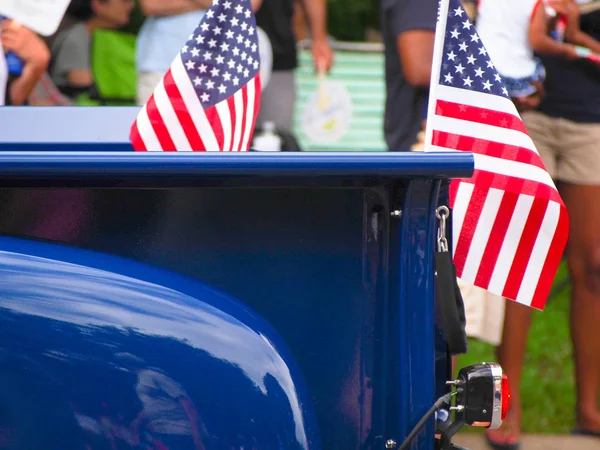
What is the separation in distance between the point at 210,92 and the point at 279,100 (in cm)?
250

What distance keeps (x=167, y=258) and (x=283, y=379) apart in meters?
0.34

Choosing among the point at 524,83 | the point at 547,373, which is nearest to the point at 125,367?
the point at 524,83

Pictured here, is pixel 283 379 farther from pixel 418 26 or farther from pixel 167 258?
pixel 418 26

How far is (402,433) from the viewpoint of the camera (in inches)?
66.0

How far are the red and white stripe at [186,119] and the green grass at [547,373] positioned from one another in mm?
2168

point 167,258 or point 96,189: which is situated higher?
point 96,189

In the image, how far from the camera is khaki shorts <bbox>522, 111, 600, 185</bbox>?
3.75 meters

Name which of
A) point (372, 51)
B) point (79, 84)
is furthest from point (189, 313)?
point (372, 51)

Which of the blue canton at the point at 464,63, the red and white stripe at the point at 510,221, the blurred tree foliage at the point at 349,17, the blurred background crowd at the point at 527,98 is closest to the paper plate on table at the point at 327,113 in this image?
the blurred background crowd at the point at 527,98

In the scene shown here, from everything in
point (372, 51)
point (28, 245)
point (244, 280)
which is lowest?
point (372, 51)

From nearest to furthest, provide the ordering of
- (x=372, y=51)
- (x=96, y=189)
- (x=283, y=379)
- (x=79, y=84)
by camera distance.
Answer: (x=283, y=379) < (x=96, y=189) < (x=79, y=84) < (x=372, y=51)

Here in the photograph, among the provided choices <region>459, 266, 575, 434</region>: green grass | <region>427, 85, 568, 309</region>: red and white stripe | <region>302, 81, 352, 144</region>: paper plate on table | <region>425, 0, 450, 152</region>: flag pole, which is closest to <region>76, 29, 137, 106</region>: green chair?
<region>302, 81, 352, 144</region>: paper plate on table

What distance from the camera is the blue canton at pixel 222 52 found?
7.96 feet

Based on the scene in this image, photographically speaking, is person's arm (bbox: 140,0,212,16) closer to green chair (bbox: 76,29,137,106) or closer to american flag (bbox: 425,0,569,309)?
green chair (bbox: 76,29,137,106)
